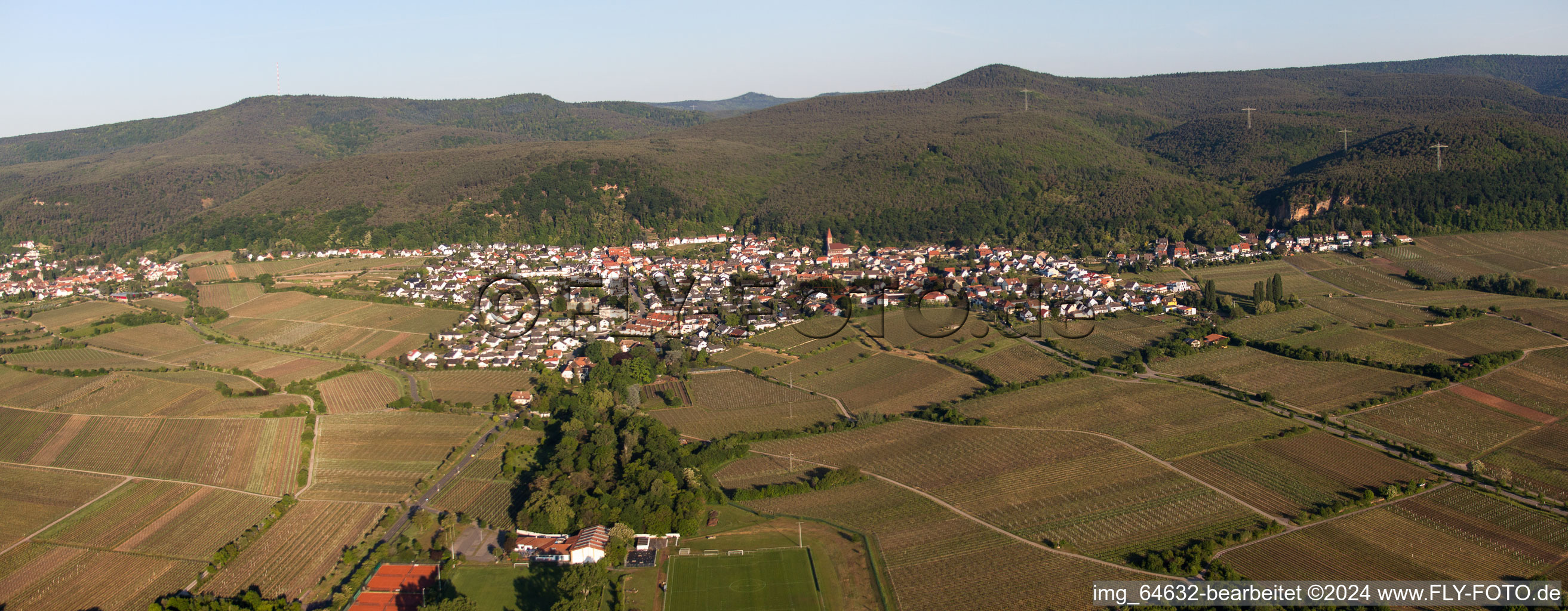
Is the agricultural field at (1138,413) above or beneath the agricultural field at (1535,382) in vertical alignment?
beneath

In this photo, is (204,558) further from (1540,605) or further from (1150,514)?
(1540,605)

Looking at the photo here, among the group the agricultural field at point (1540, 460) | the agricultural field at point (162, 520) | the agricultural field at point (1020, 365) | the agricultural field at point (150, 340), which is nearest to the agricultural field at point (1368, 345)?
the agricultural field at point (1540, 460)

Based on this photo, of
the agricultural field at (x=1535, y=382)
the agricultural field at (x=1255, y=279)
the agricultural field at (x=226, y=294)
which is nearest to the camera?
the agricultural field at (x=1535, y=382)

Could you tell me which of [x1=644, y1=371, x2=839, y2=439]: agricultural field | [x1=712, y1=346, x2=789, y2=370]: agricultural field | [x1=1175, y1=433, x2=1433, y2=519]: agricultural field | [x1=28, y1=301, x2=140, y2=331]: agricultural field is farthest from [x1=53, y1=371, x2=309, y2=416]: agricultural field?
[x1=1175, y1=433, x2=1433, y2=519]: agricultural field

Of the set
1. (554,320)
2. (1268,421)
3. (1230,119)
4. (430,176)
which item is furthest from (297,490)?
(1230,119)

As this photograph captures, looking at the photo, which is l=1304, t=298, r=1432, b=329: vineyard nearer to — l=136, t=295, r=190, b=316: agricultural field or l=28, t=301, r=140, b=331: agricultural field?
l=136, t=295, r=190, b=316: agricultural field

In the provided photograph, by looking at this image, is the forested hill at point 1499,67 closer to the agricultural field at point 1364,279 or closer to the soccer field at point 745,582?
the agricultural field at point 1364,279
